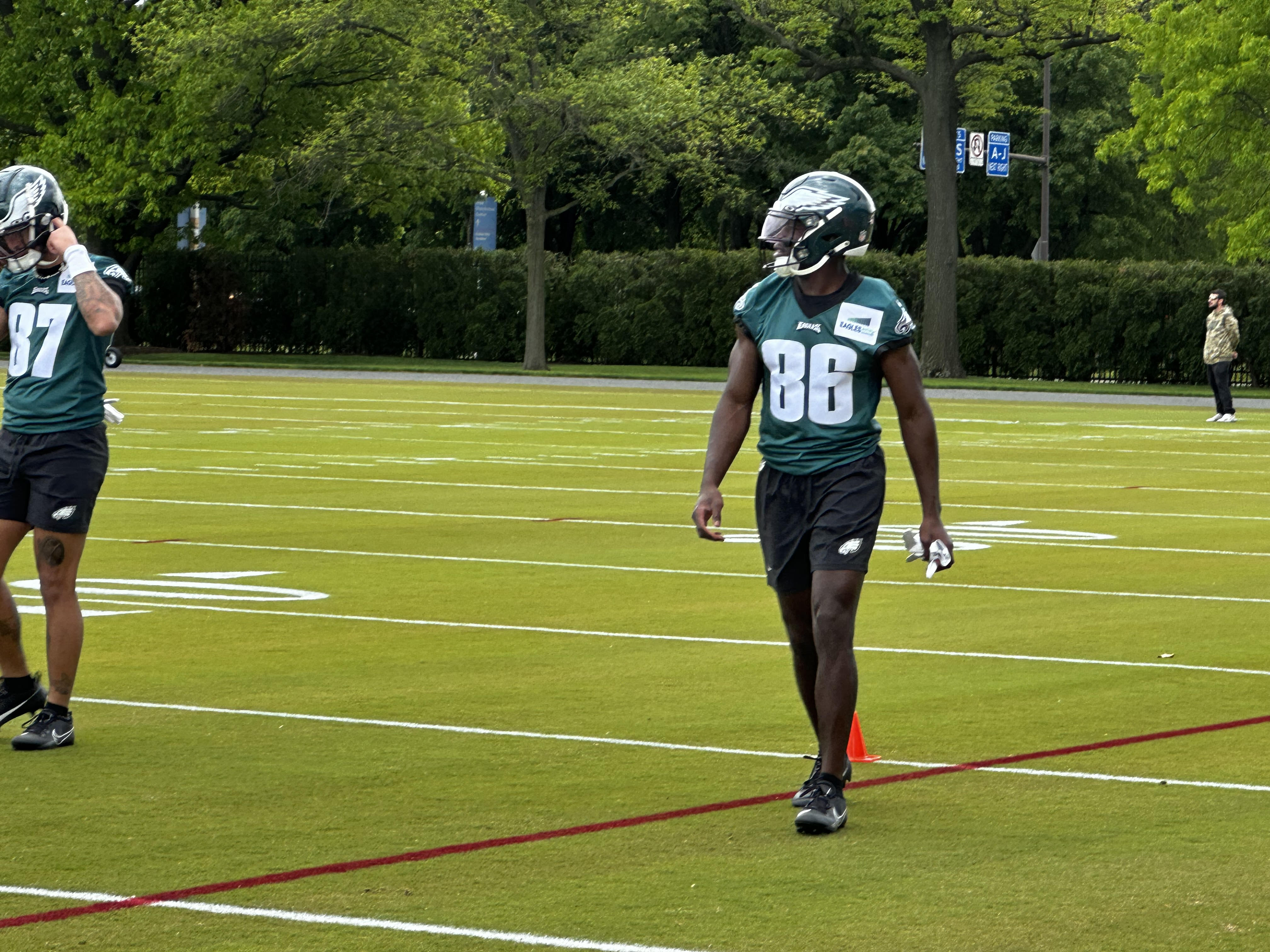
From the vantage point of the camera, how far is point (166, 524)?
16703 millimetres

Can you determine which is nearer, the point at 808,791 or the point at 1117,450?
the point at 808,791

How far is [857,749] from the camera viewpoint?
25.7 feet

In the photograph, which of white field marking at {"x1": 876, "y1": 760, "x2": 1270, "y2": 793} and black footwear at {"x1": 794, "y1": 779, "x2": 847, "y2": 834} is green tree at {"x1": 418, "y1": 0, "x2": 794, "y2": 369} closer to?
white field marking at {"x1": 876, "y1": 760, "x2": 1270, "y2": 793}

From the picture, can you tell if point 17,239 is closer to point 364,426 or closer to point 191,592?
point 191,592

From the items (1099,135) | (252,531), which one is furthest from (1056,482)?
(1099,135)

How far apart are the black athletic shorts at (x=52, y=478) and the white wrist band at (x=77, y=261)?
1.83 feet

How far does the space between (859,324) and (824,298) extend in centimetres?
17

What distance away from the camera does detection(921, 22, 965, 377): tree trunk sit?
47.0m

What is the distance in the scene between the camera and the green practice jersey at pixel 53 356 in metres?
8.09

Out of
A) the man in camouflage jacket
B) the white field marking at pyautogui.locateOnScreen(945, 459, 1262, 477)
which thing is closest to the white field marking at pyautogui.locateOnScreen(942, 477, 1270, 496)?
the white field marking at pyautogui.locateOnScreen(945, 459, 1262, 477)

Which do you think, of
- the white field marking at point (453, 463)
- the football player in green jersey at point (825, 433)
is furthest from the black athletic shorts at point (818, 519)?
the white field marking at point (453, 463)

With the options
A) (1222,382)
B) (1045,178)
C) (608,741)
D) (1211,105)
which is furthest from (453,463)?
(1045,178)

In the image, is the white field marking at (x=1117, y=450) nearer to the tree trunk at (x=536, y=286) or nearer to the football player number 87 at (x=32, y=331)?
the football player number 87 at (x=32, y=331)

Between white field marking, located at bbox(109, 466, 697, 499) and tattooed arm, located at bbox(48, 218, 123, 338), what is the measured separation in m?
11.4
